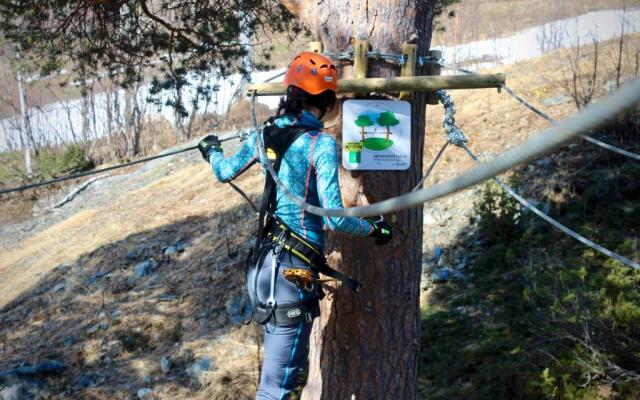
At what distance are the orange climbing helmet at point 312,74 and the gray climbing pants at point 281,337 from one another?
84 cm

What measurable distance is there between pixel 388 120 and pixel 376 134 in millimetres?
97

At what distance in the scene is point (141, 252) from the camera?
9.66m

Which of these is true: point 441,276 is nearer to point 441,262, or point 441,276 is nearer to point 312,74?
point 441,262

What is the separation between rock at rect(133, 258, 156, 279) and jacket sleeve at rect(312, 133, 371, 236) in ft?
20.3

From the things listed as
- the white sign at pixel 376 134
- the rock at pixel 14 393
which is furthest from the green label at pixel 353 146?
the rock at pixel 14 393

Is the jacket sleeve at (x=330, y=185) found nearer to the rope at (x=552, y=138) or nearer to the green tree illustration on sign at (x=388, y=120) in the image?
the green tree illustration on sign at (x=388, y=120)

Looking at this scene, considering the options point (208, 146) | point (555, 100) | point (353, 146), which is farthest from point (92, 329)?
point (555, 100)

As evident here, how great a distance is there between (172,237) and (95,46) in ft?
12.3

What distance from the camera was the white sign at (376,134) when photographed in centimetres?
351

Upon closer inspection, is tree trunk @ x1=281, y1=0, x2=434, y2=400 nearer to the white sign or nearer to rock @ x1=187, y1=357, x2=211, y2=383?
the white sign

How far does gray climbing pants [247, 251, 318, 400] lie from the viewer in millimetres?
3354

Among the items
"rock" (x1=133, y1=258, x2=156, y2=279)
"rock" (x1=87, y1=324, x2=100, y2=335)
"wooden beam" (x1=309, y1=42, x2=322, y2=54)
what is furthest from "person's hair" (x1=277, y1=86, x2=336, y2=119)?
"rock" (x1=133, y1=258, x2=156, y2=279)

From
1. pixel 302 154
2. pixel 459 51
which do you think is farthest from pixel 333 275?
pixel 459 51

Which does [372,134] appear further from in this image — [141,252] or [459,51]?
[459,51]
